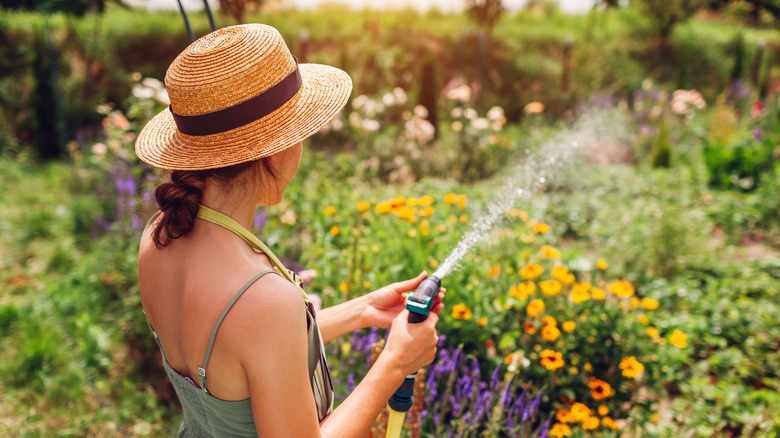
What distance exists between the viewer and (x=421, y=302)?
1.16 meters

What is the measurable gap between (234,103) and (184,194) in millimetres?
235

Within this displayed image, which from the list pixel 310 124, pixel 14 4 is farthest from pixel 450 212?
pixel 14 4

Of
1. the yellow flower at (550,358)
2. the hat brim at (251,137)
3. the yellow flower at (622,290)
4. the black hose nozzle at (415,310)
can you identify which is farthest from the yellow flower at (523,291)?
the hat brim at (251,137)

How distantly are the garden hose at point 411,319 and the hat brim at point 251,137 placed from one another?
0.48 m

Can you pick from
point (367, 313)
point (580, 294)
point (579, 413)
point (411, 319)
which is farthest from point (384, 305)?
point (580, 294)

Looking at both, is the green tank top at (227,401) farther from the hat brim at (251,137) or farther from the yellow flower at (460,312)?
the yellow flower at (460,312)

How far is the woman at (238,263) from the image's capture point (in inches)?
37.1

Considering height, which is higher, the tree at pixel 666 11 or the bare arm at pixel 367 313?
the bare arm at pixel 367 313

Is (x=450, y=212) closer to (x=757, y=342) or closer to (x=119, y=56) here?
(x=757, y=342)

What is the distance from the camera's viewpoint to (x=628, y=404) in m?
2.46

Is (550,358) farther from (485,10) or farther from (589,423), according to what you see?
(485,10)

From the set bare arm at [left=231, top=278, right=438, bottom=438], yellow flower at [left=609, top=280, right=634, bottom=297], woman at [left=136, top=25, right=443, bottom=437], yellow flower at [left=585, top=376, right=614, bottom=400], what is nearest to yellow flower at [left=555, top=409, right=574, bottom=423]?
yellow flower at [left=585, top=376, right=614, bottom=400]

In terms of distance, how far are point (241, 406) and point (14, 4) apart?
12.5 m

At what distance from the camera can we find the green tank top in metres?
1.05
